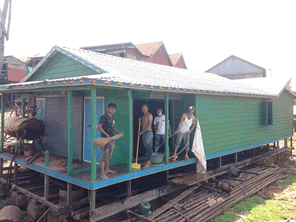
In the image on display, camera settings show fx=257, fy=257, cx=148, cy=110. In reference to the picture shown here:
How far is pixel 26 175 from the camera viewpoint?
924cm

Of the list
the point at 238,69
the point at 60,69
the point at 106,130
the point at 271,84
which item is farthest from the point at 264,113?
the point at 238,69

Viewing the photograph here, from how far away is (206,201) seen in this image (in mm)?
7758

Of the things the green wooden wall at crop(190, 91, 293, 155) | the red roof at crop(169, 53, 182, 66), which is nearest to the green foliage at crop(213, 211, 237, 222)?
the green wooden wall at crop(190, 91, 293, 155)

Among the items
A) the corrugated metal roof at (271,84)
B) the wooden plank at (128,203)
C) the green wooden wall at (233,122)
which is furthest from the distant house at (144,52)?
the wooden plank at (128,203)

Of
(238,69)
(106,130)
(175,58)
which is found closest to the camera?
(106,130)

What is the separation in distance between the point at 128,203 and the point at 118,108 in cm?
267

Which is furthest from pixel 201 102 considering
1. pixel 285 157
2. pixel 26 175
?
pixel 285 157

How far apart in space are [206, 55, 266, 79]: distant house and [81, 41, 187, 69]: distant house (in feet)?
18.0

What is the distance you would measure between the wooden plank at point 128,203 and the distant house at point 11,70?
86.6 feet

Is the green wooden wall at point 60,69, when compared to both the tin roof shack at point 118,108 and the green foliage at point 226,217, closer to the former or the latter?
the tin roof shack at point 118,108

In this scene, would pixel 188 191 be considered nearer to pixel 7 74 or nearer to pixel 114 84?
pixel 114 84

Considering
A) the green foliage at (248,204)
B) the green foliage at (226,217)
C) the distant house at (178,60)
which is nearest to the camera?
the green foliage at (226,217)

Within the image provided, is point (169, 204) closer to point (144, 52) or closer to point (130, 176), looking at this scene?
point (130, 176)

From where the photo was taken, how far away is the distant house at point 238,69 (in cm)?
3167
